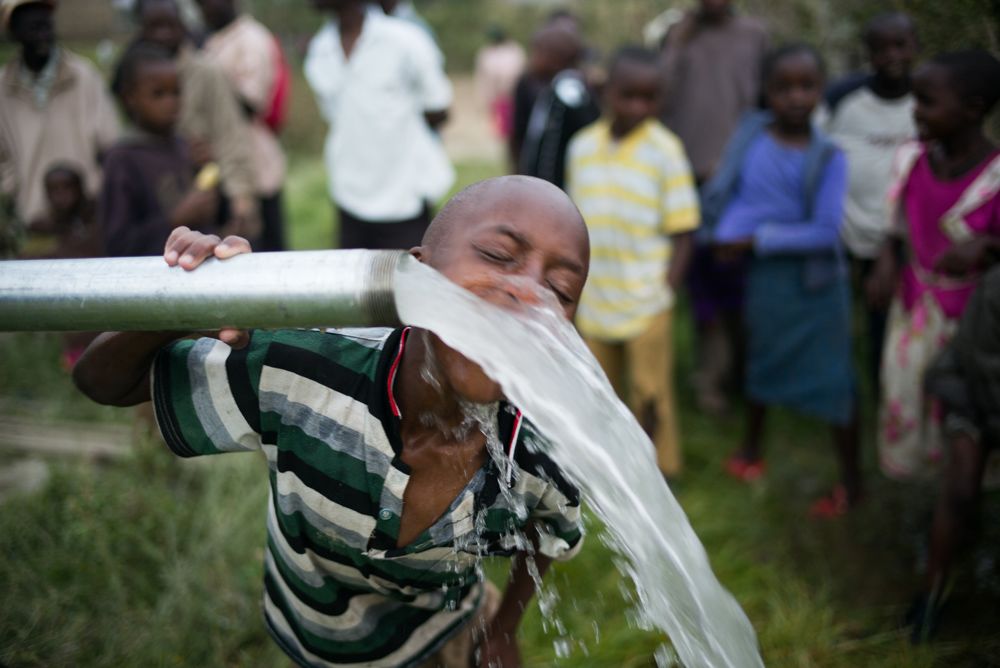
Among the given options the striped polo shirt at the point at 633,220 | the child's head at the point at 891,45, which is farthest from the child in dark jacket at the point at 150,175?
the child's head at the point at 891,45

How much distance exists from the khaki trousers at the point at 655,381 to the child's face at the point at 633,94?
86 centimetres

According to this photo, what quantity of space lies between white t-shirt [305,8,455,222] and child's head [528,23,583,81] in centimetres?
84

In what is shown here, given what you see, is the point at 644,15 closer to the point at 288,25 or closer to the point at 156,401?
the point at 156,401

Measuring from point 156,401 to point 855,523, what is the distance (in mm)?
2900

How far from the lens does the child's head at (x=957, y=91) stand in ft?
9.47

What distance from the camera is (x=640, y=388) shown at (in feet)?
12.8

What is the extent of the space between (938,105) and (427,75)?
8.50ft

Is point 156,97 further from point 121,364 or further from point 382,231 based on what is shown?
point 121,364

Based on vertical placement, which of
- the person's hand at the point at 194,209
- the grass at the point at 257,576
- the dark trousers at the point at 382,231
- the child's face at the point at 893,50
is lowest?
the grass at the point at 257,576

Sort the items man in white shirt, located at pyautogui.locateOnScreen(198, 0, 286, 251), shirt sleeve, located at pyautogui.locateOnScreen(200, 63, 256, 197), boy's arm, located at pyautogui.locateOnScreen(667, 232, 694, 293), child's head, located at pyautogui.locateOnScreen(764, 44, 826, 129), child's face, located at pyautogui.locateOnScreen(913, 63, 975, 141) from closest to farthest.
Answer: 1. child's face, located at pyautogui.locateOnScreen(913, 63, 975, 141)
2. child's head, located at pyautogui.locateOnScreen(764, 44, 826, 129)
3. boy's arm, located at pyautogui.locateOnScreen(667, 232, 694, 293)
4. shirt sleeve, located at pyautogui.locateOnScreen(200, 63, 256, 197)
5. man in white shirt, located at pyautogui.locateOnScreen(198, 0, 286, 251)

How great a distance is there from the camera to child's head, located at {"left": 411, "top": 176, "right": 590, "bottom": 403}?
1.45m

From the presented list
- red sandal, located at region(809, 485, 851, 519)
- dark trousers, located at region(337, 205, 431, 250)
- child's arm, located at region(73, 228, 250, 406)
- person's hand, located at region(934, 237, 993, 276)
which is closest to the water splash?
child's arm, located at region(73, 228, 250, 406)

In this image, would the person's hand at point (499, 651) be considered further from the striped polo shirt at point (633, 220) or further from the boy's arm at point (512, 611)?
the striped polo shirt at point (633, 220)

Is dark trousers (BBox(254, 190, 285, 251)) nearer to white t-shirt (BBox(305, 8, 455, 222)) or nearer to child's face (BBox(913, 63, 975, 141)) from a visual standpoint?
white t-shirt (BBox(305, 8, 455, 222))
